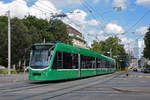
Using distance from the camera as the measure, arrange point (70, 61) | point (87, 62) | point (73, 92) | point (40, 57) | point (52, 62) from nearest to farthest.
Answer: point (73, 92) < point (52, 62) < point (40, 57) < point (70, 61) < point (87, 62)

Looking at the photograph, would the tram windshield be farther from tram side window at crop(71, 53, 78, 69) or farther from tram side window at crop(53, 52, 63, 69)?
tram side window at crop(71, 53, 78, 69)

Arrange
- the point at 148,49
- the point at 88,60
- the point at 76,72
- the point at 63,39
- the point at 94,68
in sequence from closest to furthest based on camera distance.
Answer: the point at 76,72, the point at 88,60, the point at 94,68, the point at 63,39, the point at 148,49

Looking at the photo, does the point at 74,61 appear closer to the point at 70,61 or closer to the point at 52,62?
the point at 70,61

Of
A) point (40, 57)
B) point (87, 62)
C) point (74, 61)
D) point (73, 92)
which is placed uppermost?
point (40, 57)

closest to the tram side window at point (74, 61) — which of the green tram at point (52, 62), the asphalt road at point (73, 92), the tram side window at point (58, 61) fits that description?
the green tram at point (52, 62)

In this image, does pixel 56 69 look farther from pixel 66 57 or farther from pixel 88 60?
pixel 88 60

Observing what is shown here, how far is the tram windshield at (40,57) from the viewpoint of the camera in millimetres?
18036

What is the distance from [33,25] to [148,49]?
3162cm

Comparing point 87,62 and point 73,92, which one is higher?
point 87,62

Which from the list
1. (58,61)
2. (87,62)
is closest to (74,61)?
(58,61)

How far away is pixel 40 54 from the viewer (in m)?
18.5

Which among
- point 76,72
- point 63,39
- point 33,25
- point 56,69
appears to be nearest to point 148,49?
point 63,39

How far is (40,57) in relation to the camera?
724 inches

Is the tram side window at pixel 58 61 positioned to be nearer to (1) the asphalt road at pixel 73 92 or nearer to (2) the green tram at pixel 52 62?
(2) the green tram at pixel 52 62
